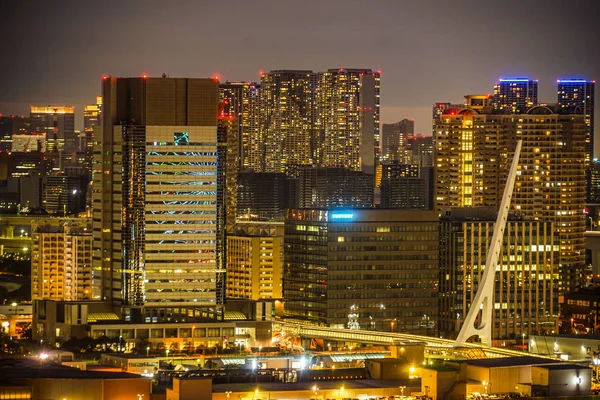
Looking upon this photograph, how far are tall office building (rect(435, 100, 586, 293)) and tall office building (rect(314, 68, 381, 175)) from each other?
2403 centimetres

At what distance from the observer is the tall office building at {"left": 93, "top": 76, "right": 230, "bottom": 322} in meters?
54.4

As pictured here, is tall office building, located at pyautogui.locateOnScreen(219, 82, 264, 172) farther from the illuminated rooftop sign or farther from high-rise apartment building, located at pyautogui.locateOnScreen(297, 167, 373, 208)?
the illuminated rooftop sign

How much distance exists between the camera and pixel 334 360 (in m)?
42.1

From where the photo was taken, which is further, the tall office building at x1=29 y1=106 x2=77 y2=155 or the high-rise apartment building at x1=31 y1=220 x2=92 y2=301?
the tall office building at x1=29 y1=106 x2=77 y2=155

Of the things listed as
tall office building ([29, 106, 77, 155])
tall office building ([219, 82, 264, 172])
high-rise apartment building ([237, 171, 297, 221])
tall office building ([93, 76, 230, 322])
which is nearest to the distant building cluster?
tall office building ([93, 76, 230, 322])

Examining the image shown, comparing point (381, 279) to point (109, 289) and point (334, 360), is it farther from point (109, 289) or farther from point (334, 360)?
point (334, 360)

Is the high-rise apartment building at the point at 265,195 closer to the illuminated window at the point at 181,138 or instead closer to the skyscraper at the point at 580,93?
the skyscraper at the point at 580,93

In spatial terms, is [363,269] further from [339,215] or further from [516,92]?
[516,92]

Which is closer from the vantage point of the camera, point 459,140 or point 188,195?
point 188,195

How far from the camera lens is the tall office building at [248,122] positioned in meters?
104

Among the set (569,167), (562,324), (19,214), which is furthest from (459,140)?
(19,214)

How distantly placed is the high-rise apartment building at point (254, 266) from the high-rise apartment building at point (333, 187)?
2494 centimetres

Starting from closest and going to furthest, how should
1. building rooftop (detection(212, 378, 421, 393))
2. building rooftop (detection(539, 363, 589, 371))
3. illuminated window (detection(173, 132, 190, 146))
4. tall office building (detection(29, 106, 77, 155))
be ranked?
building rooftop (detection(212, 378, 421, 393)) < building rooftop (detection(539, 363, 589, 371)) < illuminated window (detection(173, 132, 190, 146)) < tall office building (detection(29, 106, 77, 155))

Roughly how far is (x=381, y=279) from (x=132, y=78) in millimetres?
10618
